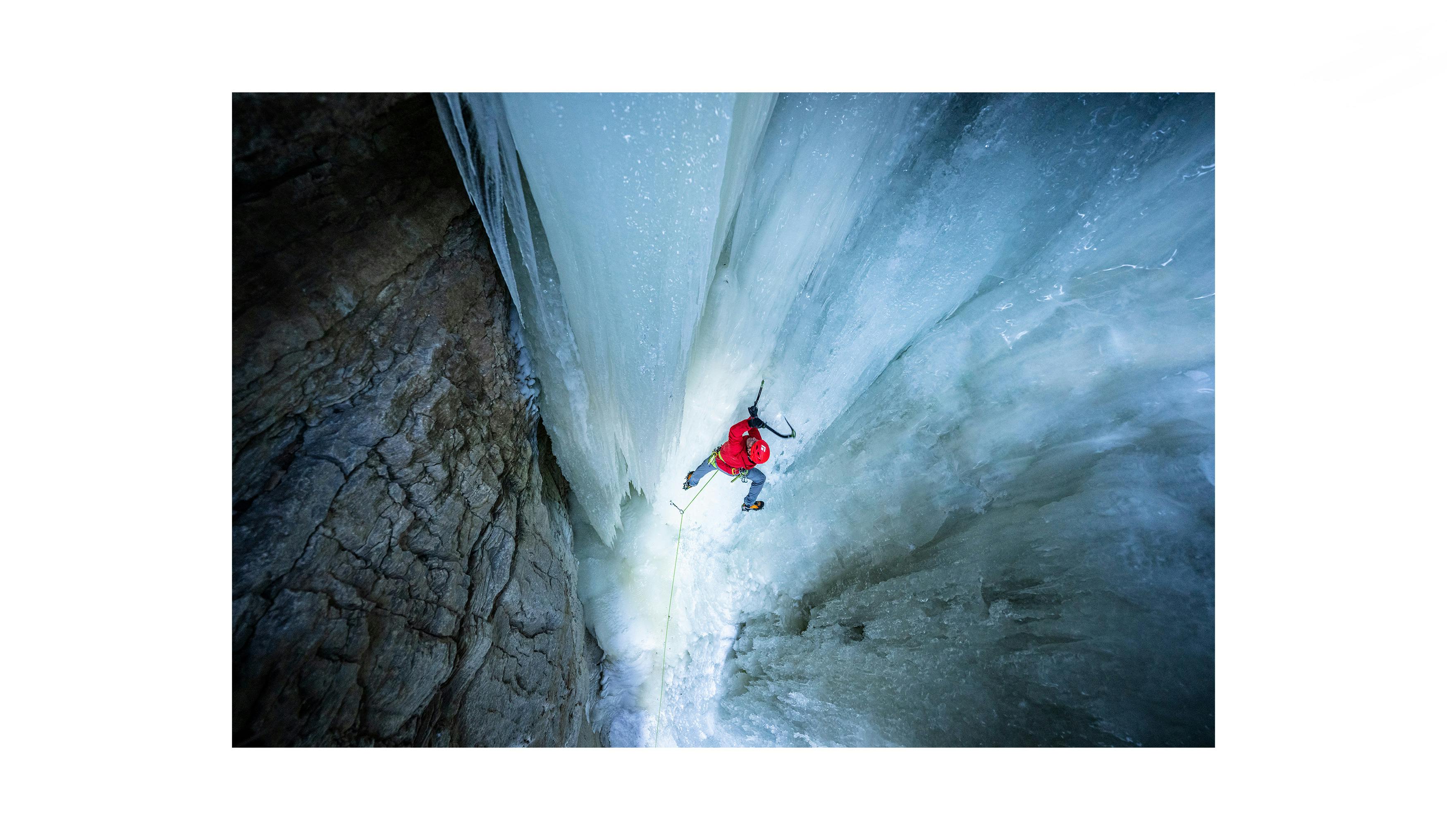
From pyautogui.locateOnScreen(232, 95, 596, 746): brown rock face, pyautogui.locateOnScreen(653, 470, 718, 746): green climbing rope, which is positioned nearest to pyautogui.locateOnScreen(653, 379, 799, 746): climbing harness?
pyautogui.locateOnScreen(653, 470, 718, 746): green climbing rope

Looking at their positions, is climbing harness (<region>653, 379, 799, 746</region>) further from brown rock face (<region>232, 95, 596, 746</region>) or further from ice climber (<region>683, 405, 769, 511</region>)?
brown rock face (<region>232, 95, 596, 746</region>)

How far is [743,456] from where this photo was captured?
251 cm

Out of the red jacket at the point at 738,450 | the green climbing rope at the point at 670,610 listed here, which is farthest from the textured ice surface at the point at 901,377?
the red jacket at the point at 738,450

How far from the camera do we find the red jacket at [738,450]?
2408 millimetres

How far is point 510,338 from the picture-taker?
2.12 metres

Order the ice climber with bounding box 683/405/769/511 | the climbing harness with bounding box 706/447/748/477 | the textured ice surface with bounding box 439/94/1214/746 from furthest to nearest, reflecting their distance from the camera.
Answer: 1. the climbing harness with bounding box 706/447/748/477
2. the ice climber with bounding box 683/405/769/511
3. the textured ice surface with bounding box 439/94/1214/746

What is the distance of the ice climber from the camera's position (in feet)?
7.87

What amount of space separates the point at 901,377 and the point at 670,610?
2172mm

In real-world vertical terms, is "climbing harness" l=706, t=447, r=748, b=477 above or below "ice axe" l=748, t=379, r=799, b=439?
below

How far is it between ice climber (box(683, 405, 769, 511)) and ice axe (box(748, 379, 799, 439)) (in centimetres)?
3

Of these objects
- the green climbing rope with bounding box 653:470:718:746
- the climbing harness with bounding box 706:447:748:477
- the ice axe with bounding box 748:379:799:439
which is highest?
the ice axe with bounding box 748:379:799:439

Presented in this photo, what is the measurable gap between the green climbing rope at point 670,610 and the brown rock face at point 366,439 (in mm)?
1087

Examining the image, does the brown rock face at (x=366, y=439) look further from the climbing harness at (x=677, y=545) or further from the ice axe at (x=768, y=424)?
the ice axe at (x=768, y=424)

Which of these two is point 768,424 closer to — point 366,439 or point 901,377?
point 901,377
